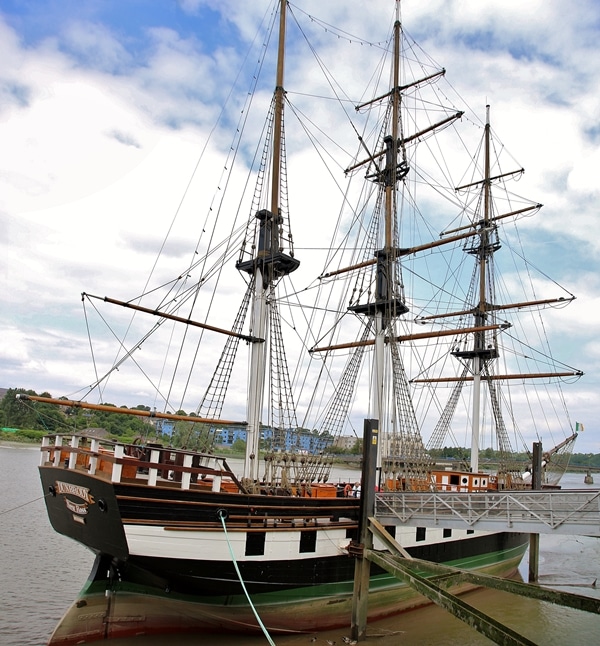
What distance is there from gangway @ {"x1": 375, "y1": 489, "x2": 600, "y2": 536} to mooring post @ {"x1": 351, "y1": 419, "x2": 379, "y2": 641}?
3.24ft

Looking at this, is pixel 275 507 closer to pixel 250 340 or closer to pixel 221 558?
pixel 221 558

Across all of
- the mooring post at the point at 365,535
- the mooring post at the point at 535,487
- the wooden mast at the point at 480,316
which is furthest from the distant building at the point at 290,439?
the wooden mast at the point at 480,316

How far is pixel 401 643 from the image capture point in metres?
13.6

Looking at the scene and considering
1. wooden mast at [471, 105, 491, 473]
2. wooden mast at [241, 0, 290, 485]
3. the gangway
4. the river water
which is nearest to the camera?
the gangway

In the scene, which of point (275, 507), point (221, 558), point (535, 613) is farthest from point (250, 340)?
point (535, 613)

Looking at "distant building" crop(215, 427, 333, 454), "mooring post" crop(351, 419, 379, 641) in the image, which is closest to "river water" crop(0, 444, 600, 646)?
"mooring post" crop(351, 419, 379, 641)

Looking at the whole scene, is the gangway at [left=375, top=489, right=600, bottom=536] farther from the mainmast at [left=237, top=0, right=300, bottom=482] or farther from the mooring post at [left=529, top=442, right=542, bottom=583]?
the mooring post at [left=529, top=442, right=542, bottom=583]

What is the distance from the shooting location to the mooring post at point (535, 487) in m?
22.6

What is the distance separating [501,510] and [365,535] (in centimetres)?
368

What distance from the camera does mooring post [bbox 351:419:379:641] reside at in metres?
13.1

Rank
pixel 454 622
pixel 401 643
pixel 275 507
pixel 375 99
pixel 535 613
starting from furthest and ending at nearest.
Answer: pixel 375 99, pixel 535 613, pixel 454 622, pixel 401 643, pixel 275 507

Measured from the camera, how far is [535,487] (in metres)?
22.2

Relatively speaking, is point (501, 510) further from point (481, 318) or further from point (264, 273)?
point (481, 318)

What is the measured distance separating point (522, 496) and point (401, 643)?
4.90m
